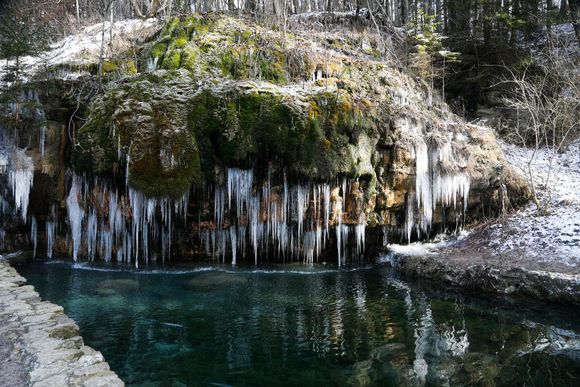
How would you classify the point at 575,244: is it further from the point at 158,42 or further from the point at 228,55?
the point at 158,42

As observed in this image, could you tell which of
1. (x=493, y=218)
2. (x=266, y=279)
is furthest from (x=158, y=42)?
(x=493, y=218)

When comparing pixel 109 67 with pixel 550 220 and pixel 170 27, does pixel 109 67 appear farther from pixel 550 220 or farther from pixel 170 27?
pixel 550 220

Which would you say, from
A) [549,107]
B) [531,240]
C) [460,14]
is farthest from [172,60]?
[460,14]

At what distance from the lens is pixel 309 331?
24.1 feet

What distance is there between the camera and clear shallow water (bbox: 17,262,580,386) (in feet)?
18.8

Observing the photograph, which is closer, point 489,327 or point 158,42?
point 489,327

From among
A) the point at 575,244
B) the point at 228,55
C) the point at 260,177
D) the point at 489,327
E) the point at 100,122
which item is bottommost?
the point at 489,327

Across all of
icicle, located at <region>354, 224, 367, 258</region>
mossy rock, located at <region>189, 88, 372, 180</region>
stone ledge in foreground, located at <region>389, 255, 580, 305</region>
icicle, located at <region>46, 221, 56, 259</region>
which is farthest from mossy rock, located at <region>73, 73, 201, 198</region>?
stone ledge in foreground, located at <region>389, 255, 580, 305</region>

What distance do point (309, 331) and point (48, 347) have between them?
406 cm

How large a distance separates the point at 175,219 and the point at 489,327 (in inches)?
337

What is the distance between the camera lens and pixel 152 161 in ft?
36.1

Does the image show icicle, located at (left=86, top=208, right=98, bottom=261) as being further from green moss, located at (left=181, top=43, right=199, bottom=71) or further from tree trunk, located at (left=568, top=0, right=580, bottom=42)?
tree trunk, located at (left=568, top=0, right=580, bottom=42)

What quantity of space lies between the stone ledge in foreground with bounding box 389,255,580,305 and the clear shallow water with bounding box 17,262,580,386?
16.2 inches

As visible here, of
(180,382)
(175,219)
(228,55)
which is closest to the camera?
(180,382)
